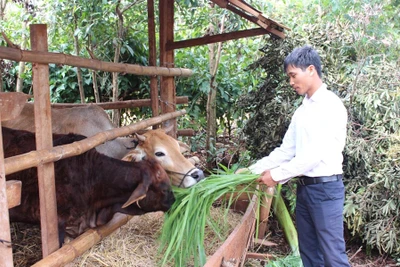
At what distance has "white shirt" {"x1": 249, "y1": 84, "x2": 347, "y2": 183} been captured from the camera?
2826 mm

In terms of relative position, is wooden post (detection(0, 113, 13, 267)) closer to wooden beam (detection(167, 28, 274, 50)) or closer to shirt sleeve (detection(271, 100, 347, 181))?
shirt sleeve (detection(271, 100, 347, 181))

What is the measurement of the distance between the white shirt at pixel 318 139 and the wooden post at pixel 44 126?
1538 mm

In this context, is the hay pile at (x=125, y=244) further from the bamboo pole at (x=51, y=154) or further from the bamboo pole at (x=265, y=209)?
the bamboo pole at (x=51, y=154)

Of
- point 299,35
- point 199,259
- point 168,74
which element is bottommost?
point 199,259

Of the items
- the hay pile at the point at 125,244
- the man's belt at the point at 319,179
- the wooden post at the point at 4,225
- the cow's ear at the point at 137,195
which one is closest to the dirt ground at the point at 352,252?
the hay pile at the point at 125,244

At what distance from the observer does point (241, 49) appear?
8.59 m

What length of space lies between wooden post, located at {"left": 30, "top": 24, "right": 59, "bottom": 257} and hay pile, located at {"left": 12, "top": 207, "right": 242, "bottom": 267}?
1.46 feet

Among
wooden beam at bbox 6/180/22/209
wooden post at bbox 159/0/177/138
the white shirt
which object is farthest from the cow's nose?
wooden beam at bbox 6/180/22/209

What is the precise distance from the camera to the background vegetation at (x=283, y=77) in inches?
186

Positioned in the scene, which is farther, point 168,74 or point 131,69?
point 168,74

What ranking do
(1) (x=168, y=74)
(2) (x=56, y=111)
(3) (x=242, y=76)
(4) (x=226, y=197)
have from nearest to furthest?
1. (4) (x=226, y=197)
2. (2) (x=56, y=111)
3. (1) (x=168, y=74)
4. (3) (x=242, y=76)

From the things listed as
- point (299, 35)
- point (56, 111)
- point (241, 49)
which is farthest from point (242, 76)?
point (56, 111)

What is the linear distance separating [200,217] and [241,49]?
6.11 meters

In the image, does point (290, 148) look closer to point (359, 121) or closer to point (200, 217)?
point (200, 217)
